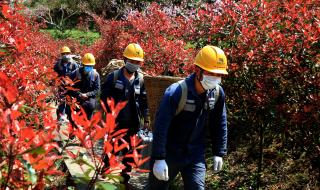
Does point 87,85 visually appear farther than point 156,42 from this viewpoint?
No

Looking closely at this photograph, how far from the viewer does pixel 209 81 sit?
3928 millimetres

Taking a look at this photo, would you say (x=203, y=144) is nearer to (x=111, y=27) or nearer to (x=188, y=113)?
(x=188, y=113)

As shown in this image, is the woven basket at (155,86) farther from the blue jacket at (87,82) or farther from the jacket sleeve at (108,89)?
the blue jacket at (87,82)

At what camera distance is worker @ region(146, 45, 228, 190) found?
3830mm

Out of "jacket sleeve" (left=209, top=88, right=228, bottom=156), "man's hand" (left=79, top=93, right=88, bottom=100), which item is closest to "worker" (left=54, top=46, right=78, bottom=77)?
"man's hand" (left=79, top=93, right=88, bottom=100)

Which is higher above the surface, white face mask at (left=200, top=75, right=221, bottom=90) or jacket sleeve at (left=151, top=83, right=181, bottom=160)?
white face mask at (left=200, top=75, right=221, bottom=90)

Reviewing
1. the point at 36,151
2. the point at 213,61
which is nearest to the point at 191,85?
the point at 213,61

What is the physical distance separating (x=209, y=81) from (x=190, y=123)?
0.40 metres

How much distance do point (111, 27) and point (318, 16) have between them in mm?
8807

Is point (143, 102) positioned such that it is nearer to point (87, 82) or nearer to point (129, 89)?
point (129, 89)

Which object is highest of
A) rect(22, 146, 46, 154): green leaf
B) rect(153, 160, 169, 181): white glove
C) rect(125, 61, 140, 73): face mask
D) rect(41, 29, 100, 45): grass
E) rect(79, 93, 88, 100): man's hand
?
rect(22, 146, 46, 154): green leaf

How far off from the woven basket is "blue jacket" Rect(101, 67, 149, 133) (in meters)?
0.17

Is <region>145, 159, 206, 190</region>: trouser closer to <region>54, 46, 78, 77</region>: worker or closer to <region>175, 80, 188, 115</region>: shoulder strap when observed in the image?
<region>175, 80, 188, 115</region>: shoulder strap

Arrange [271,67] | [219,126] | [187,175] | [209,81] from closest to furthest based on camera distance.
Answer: [209,81] < [187,175] < [219,126] < [271,67]
